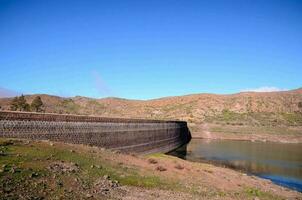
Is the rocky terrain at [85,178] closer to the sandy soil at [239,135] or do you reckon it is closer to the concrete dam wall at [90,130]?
the concrete dam wall at [90,130]

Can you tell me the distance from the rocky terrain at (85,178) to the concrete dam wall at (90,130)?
270 cm

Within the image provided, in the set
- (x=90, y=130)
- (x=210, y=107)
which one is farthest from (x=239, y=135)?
(x=90, y=130)

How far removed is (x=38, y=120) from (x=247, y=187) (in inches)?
745

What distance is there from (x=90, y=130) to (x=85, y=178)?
18.6 meters

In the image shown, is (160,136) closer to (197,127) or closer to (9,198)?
(9,198)

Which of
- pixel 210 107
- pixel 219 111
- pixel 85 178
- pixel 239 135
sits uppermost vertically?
pixel 210 107

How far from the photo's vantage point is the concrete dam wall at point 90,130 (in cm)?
2642

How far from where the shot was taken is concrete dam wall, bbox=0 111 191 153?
2642cm

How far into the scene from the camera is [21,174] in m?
17.3

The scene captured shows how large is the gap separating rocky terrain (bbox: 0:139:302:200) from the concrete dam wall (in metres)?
2.70

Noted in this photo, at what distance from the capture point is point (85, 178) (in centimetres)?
1975

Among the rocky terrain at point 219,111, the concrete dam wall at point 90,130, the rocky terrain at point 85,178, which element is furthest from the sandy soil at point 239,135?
the rocky terrain at point 85,178

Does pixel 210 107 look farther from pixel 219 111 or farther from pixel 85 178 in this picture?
pixel 85 178

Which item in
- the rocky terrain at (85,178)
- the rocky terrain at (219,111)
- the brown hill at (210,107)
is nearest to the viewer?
the rocky terrain at (85,178)
